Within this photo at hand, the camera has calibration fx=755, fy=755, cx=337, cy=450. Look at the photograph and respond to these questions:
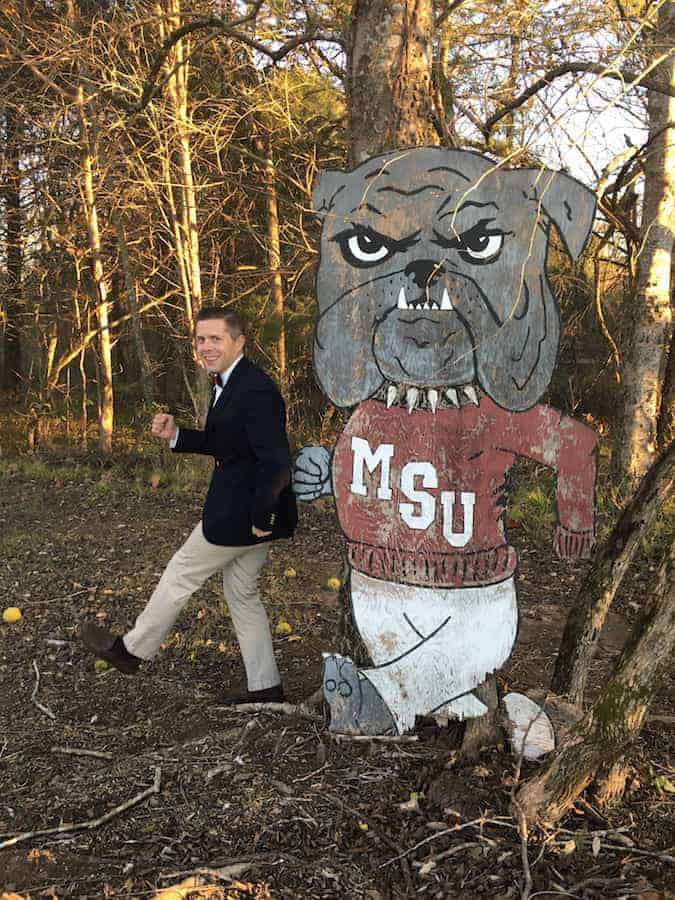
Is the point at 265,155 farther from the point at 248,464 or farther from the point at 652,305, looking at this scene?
the point at 248,464

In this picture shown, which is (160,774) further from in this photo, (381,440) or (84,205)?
(84,205)

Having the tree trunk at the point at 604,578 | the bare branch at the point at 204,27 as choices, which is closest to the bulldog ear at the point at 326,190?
the bare branch at the point at 204,27

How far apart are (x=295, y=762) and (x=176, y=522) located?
454 cm

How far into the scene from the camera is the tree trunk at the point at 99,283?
842cm

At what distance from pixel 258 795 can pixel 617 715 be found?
130 cm

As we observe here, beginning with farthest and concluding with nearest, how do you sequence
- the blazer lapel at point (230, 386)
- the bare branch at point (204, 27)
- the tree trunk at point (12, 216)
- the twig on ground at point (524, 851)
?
the tree trunk at point (12, 216) < the bare branch at point (204, 27) < the blazer lapel at point (230, 386) < the twig on ground at point (524, 851)

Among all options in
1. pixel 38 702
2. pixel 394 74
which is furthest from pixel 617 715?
pixel 38 702

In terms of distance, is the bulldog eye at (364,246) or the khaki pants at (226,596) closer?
the bulldog eye at (364,246)

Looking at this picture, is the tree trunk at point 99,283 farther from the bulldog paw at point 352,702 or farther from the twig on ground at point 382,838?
the twig on ground at point 382,838

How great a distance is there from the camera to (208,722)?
3354 mm

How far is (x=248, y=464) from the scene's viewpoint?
3.16m

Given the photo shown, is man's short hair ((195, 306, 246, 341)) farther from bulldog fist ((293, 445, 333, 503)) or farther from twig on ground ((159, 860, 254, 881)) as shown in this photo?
twig on ground ((159, 860, 254, 881))

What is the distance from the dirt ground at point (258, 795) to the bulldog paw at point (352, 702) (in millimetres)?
70

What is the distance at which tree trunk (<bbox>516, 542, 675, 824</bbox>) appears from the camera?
246cm
